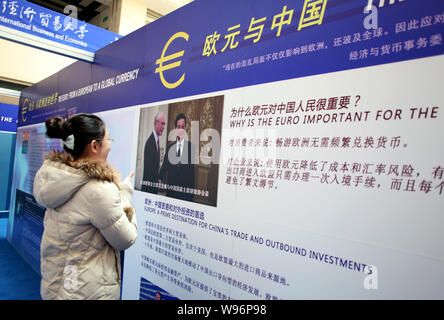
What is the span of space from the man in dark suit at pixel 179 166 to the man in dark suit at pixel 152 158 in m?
0.10

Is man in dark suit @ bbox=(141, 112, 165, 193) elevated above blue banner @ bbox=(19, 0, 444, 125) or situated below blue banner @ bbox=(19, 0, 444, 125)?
below

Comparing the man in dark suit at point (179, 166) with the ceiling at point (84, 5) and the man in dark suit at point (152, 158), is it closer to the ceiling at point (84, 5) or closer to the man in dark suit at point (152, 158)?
the man in dark suit at point (152, 158)

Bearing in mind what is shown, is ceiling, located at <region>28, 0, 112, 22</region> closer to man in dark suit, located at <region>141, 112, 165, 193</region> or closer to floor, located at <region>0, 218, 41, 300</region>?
floor, located at <region>0, 218, 41, 300</region>

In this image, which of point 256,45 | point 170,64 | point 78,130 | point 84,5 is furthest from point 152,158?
point 84,5

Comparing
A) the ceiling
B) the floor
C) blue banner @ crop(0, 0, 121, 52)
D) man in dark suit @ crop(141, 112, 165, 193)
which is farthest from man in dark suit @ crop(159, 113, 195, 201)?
the ceiling

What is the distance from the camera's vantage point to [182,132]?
1885 millimetres

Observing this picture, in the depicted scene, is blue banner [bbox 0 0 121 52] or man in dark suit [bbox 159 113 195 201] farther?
blue banner [bbox 0 0 121 52]

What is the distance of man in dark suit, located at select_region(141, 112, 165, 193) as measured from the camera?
2.07 metres

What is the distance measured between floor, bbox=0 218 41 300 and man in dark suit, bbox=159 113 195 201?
2.19m

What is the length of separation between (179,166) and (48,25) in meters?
2.59

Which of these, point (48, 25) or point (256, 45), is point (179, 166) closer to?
point (256, 45)

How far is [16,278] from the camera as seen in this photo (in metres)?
3.47

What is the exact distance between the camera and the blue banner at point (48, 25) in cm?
293

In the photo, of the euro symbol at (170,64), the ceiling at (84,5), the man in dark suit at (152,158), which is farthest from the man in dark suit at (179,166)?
the ceiling at (84,5)
